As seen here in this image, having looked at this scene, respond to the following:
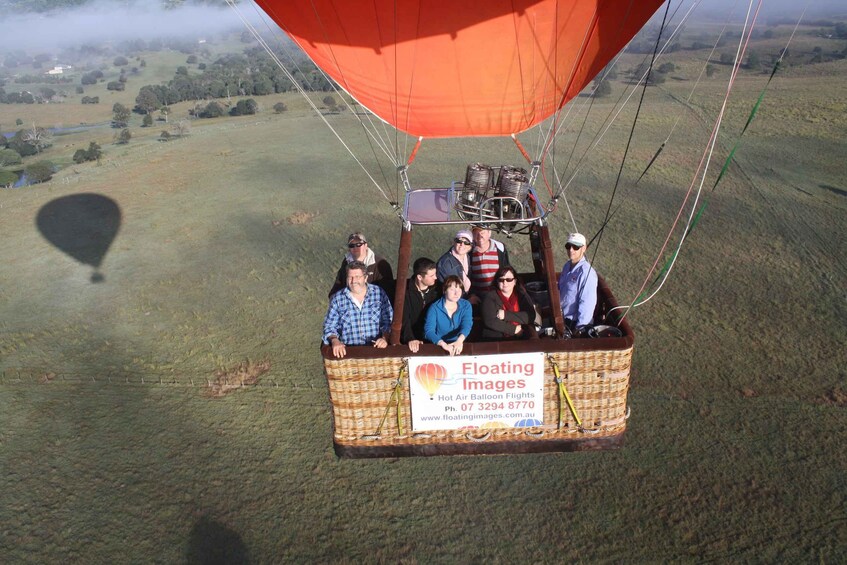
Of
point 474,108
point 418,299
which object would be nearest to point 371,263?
point 418,299

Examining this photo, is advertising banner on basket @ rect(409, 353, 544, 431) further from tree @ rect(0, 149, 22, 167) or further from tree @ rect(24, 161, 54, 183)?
tree @ rect(0, 149, 22, 167)

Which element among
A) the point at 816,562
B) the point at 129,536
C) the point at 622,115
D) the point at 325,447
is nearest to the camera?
the point at 816,562

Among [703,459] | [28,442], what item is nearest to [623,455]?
[703,459]

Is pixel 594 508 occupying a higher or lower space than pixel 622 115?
lower

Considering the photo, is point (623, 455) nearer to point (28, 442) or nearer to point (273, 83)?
point (28, 442)

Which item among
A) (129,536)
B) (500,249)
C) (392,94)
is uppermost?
(392,94)
